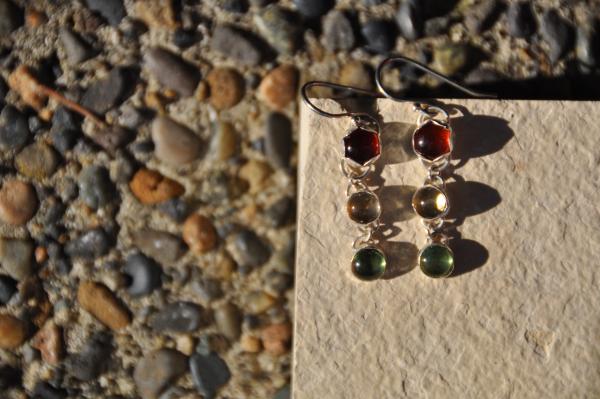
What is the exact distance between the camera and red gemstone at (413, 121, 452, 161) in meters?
0.84

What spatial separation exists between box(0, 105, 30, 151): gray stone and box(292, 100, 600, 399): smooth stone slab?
393 millimetres

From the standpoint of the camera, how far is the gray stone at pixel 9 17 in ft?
3.19

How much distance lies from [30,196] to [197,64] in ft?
0.93

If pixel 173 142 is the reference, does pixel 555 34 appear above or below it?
above

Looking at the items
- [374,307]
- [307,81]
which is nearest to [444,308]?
[374,307]

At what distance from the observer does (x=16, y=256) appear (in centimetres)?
97

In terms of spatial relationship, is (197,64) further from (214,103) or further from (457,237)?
(457,237)

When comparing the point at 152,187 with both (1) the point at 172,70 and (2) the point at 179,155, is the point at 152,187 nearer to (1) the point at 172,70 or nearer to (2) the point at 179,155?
(2) the point at 179,155

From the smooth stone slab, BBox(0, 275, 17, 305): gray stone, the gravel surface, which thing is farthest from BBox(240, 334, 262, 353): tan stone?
BBox(0, 275, 17, 305): gray stone

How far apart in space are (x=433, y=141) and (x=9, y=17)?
0.59m

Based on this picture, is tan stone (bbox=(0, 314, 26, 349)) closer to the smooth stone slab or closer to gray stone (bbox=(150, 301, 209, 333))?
gray stone (bbox=(150, 301, 209, 333))

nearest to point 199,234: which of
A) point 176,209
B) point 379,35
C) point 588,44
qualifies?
point 176,209

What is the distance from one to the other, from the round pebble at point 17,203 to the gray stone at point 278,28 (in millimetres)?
378

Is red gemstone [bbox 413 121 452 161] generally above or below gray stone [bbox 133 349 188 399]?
above
